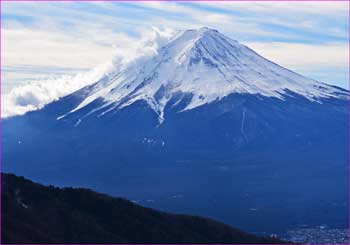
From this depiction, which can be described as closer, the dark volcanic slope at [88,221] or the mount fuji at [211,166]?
the dark volcanic slope at [88,221]

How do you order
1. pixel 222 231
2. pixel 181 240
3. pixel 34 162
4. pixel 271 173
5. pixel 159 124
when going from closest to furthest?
pixel 181 240
pixel 222 231
pixel 271 173
pixel 34 162
pixel 159 124

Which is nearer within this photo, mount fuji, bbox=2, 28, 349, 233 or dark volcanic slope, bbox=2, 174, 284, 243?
dark volcanic slope, bbox=2, 174, 284, 243

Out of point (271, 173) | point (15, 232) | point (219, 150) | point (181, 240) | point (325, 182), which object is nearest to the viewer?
point (15, 232)

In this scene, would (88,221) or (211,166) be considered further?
(211,166)

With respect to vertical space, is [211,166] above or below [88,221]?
above

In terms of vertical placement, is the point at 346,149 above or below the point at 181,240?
above

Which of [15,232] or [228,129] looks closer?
[15,232]

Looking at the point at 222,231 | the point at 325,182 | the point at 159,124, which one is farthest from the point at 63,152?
the point at 222,231

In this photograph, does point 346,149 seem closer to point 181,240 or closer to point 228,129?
point 228,129
